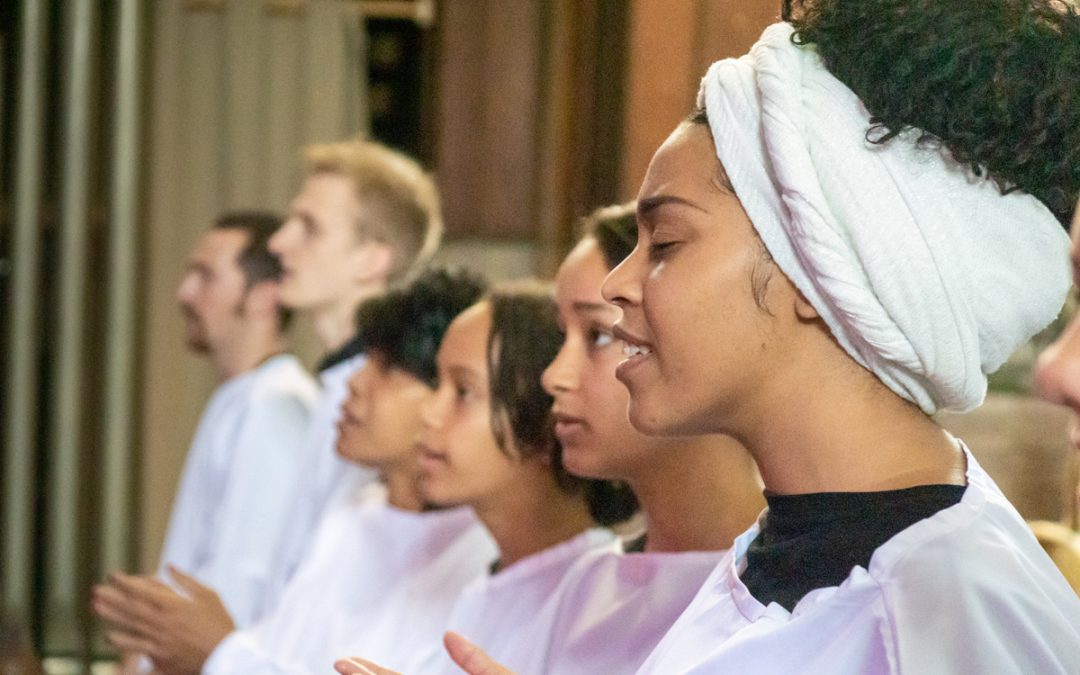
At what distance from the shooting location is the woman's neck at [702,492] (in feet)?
5.51

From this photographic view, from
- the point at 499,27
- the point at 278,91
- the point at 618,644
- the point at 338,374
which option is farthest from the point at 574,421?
the point at 278,91

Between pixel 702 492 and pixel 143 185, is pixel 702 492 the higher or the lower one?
the higher one

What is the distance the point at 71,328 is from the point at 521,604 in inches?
133

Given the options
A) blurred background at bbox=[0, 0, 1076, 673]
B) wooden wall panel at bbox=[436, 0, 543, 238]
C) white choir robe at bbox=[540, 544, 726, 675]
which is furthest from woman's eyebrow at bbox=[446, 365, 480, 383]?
wooden wall panel at bbox=[436, 0, 543, 238]

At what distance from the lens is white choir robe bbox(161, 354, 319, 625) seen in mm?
3365

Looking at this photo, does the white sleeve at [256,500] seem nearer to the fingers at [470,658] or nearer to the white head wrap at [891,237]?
the fingers at [470,658]

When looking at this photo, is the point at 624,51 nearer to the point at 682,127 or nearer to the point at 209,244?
the point at 682,127

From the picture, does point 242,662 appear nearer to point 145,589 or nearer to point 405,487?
point 145,589

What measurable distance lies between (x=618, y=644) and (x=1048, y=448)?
Result: 2.05m

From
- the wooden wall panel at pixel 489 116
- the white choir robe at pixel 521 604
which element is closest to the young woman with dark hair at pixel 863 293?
the white choir robe at pixel 521 604

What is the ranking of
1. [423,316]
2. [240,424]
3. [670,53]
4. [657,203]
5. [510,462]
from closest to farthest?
[657,203] < [670,53] < [510,462] < [423,316] < [240,424]

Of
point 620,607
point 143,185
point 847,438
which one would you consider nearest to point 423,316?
point 620,607

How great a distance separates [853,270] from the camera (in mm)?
1110

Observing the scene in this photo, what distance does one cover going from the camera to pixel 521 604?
200 cm
